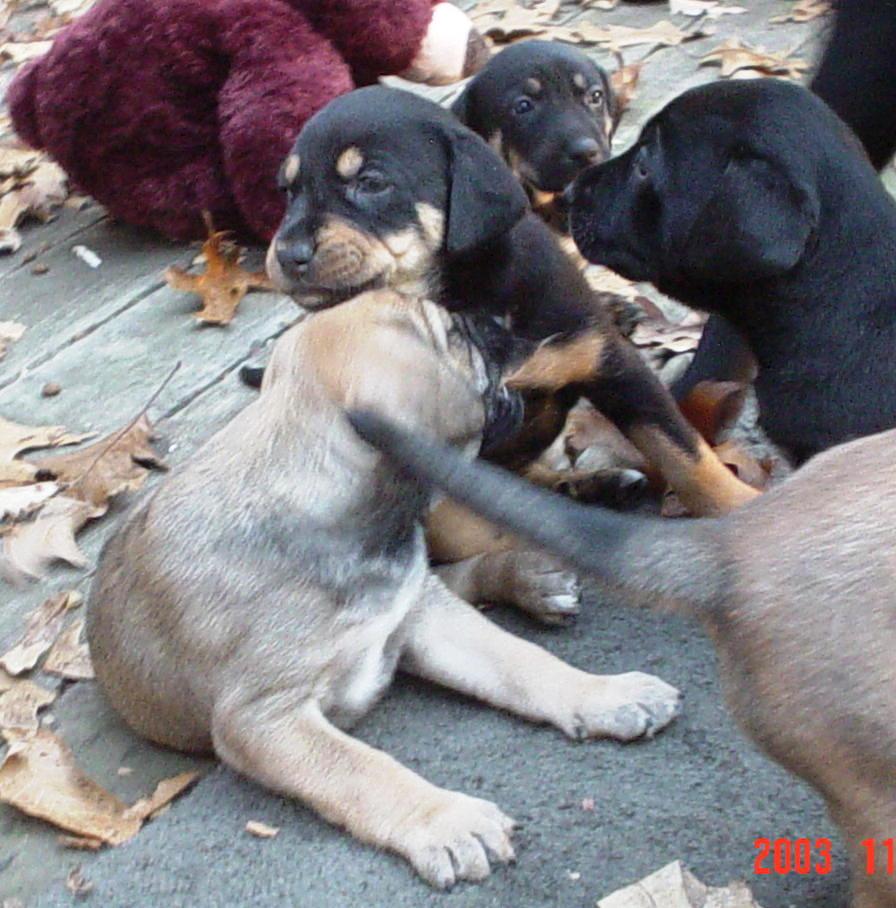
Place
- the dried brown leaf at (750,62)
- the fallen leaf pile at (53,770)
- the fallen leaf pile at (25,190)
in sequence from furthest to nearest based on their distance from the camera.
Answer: the dried brown leaf at (750,62)
the fallen leaf pile at (25,190)
the fallen leaf pile at (53,770)

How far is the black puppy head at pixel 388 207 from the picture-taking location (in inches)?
130

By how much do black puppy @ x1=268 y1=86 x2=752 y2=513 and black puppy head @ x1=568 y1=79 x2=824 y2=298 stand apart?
20 centimetres

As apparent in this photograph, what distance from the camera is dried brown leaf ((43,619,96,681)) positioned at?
3.09 meters

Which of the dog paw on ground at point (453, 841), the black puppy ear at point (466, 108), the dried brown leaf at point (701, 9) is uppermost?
the black puppy ear at point (466, 108)

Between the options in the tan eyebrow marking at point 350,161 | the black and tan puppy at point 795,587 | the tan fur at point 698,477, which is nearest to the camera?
the black and tan puppy at point 795,587

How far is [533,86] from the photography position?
434 cm

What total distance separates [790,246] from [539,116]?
152 centimetres

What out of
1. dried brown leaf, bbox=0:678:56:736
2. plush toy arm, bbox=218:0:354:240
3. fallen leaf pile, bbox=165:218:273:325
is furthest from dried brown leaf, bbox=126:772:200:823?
plush toy arm, bbox=218:0:354:240

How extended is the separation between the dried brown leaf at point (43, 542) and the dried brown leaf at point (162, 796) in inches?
31.4

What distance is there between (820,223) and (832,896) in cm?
144

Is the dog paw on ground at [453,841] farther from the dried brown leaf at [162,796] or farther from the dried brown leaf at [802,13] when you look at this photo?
the dried brown leaf at [802,13]

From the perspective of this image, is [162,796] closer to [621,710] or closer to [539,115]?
[621,710]

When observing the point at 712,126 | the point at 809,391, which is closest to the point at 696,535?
the point at 809,391

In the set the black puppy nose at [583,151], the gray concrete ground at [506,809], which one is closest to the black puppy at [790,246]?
the gray concrete ground at [506,809]
